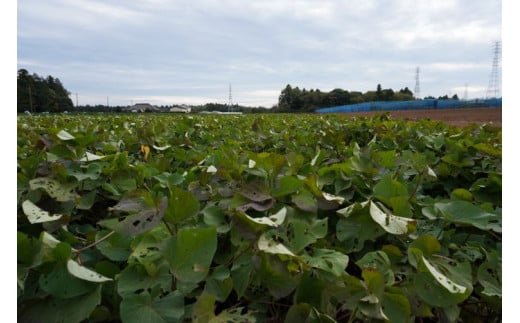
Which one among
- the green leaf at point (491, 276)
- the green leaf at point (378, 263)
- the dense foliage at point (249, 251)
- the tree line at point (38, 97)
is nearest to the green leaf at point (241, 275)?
the dense foliage at point (249, 251)

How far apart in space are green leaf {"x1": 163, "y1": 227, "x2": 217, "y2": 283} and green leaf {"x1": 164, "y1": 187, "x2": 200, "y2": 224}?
112mm

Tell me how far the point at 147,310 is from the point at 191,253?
0.12 m

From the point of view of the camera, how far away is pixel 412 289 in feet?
2.55

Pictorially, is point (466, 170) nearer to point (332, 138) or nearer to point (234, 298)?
point (332, 138)

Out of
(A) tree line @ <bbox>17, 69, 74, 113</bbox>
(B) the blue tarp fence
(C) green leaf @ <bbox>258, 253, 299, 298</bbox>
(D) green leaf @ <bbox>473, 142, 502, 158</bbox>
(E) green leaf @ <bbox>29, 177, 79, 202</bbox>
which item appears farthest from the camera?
(A) tree line @ <bbox>17, 69, 74, 113</bbox>

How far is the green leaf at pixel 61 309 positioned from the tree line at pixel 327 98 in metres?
67.6

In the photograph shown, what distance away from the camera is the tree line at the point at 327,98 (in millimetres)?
69188

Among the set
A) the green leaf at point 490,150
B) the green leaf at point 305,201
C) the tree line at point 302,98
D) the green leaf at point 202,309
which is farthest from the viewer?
the tree line at point 302,98

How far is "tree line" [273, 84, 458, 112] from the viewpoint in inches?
2724

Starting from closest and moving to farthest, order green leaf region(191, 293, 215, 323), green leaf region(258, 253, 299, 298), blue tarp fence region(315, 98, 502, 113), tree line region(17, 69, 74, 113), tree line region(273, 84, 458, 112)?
green leaf region(191, 293, 215, 323)
green leaf region(258, 253, 299, 298)
blue tarp fence region(315, 98, 502, 113)
tree line region(17, 69, 74, 113)
tree line region(273, 84, 458, 112)

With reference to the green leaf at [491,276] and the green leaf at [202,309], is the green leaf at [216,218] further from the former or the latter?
the green leaf at [491,276]

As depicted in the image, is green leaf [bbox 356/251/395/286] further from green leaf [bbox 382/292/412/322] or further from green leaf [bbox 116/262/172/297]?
green leaf [bbox 116/262/172/297]

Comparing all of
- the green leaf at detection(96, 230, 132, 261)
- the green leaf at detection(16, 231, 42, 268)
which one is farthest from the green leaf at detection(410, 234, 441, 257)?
the green leaf at detection(16, 231, 42, 268)

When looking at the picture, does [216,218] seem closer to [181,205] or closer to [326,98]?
[181,205]
